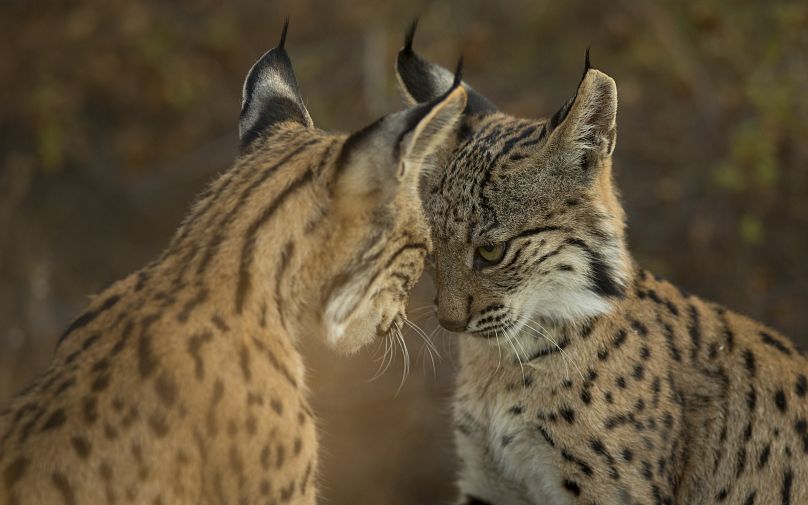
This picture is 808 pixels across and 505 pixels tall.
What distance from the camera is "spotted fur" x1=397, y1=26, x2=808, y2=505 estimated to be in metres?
5.50

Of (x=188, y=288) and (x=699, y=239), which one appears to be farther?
(x=699, y=239)

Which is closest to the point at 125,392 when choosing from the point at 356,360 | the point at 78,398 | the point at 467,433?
the point at 78,398

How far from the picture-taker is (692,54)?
39.9 feet

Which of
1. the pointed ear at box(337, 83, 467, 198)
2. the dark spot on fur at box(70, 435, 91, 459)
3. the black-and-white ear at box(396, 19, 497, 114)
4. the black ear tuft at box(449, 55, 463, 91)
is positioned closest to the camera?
the dark spot on fur at box(70, 435, 91, 459)

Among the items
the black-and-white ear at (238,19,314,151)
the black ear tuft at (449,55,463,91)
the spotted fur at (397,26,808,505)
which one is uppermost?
the black-and-white ear at (238,19,314,151)

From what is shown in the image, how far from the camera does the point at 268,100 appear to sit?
5207 millimetres

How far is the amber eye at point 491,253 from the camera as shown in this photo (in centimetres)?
552

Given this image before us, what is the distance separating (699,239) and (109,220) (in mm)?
5461

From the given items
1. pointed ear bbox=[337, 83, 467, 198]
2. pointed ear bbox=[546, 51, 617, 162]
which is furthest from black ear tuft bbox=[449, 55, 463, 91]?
pointed ear bbox=[546, 51, 617, 162]

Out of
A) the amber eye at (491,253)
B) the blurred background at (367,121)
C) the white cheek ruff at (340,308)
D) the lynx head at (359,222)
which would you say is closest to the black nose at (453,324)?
the amber eye at (491,253)

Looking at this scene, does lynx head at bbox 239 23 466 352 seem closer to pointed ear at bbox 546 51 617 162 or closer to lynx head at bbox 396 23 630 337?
lynx head at bbox 396 23 630 337

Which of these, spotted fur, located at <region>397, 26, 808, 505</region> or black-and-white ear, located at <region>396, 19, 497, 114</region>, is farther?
black-and-white ear, located at <region>396, 19, 497, 114</region>

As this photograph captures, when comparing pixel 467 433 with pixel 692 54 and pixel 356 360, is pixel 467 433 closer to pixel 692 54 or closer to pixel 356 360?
pixel 356 360

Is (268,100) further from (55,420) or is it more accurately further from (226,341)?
(55,420)
